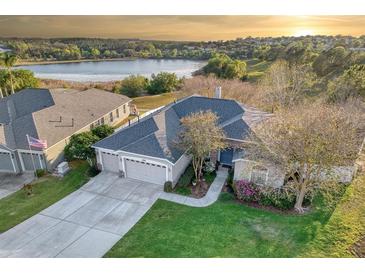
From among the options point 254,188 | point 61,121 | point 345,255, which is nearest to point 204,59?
point 61,121

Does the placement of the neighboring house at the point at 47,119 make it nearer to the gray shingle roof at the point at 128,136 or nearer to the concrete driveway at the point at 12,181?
the concrete driveway at the point at 12,181

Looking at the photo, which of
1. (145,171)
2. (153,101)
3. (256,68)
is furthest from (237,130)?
(256,68)

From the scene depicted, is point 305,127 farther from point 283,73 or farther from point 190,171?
point 283,73

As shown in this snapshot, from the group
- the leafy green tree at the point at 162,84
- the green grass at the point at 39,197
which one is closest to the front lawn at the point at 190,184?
the green grass at the point at 39,197

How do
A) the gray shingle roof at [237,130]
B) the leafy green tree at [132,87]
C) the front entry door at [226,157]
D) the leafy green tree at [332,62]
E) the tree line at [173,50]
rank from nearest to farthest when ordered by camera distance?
the gray shingle roof at [237,130], the front entry door at [226,157], the leafy green tree at [332,62], the leafy green tree at [132,87], the tree line at [173,50]

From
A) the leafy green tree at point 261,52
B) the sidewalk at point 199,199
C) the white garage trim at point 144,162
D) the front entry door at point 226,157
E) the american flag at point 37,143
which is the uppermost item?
the leafy green tree at point 261,52

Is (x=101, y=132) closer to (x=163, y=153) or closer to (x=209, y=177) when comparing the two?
(x=163, y=153)
